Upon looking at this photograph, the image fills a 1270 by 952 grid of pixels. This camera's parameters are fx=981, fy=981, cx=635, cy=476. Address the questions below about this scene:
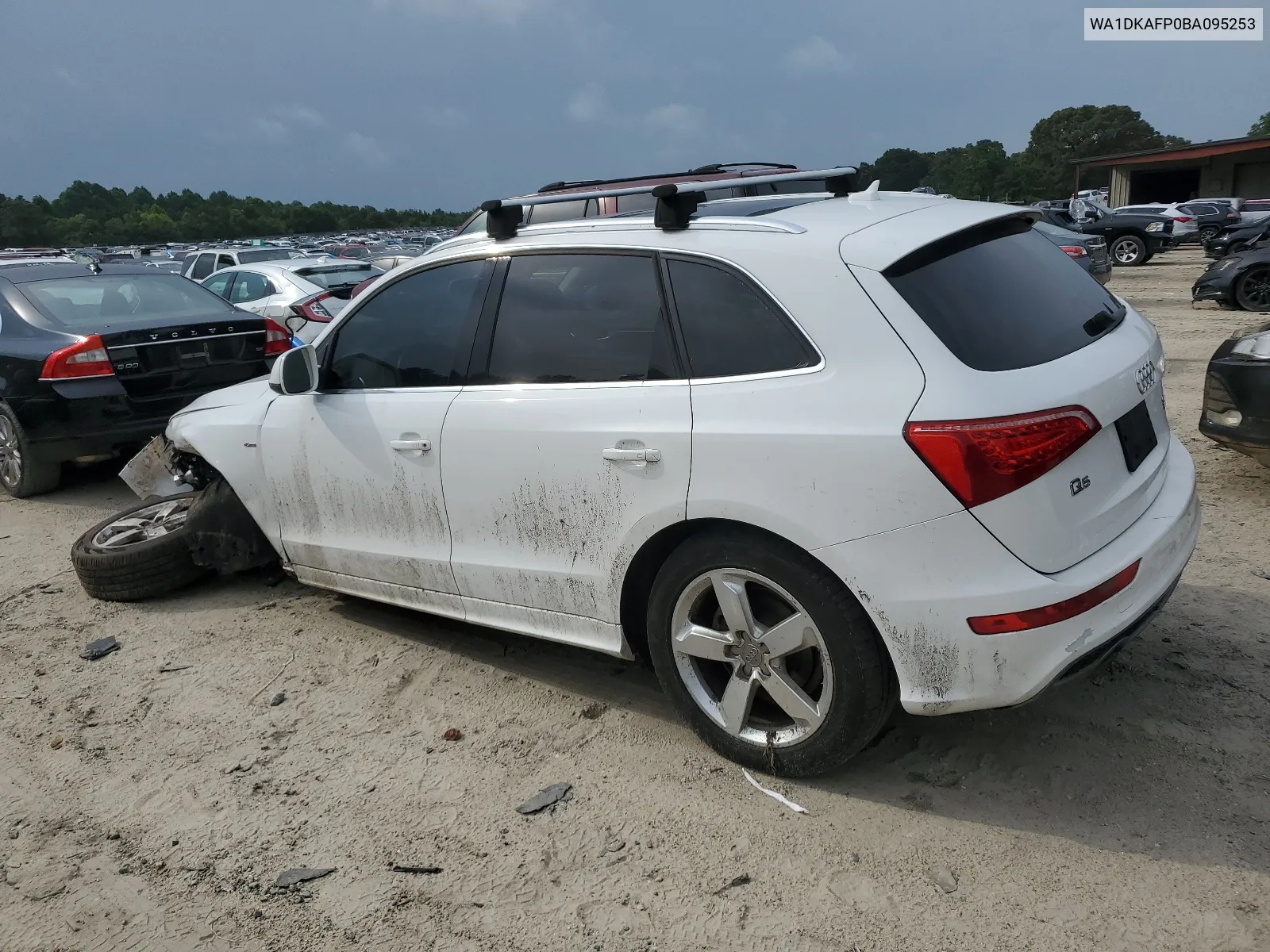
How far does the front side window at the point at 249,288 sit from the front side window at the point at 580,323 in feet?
30.4

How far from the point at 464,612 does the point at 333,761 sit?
75cm

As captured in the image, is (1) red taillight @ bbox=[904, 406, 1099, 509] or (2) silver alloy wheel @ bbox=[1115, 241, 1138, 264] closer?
(1) red taillight @ bbox=[904, 406, 1099, 509]

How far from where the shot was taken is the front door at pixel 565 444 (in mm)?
3160

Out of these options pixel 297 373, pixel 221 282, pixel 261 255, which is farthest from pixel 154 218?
pixel 297 373

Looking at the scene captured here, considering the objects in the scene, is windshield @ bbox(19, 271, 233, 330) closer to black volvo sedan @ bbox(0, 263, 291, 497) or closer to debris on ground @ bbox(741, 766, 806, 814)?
black volvo sedan @ bbox(0, 263, 291, 497)

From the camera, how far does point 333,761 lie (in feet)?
11.6

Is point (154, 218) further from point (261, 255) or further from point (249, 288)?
point (249, 288)

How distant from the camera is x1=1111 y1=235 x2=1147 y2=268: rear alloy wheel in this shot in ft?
83.9

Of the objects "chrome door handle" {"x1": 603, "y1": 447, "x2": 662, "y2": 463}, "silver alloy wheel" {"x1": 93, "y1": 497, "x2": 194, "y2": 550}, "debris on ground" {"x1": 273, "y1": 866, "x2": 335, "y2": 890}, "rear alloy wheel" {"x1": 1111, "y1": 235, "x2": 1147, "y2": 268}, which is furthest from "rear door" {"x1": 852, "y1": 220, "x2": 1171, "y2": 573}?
"rear alloy wheel" {"x1": 1111, "y1": 235, "x2": 1147, "y2": 268}

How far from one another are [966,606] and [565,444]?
1.40 metres

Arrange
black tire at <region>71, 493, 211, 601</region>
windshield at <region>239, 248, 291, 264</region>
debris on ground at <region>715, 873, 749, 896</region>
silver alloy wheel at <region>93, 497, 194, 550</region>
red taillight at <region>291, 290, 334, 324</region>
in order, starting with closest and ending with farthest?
debris on ground at <region>715, 873, 749, 896</region>, black tire at <region>71, 493, 211, 601</region>, silver alloy wheel at <region>93, 497, 194, 550</region>, red taillight at <region>291, 290, 334, 324</region>, windshield at <region>239, 248, 291, 264</region>

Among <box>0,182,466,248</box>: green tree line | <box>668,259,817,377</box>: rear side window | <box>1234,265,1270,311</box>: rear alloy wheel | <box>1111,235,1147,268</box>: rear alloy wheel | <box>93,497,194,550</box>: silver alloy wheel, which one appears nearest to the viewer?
<box>668,259,817,377</box>: rear side window

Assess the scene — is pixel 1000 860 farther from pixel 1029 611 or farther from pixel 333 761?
pixel 333 761

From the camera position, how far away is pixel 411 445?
3.83m
